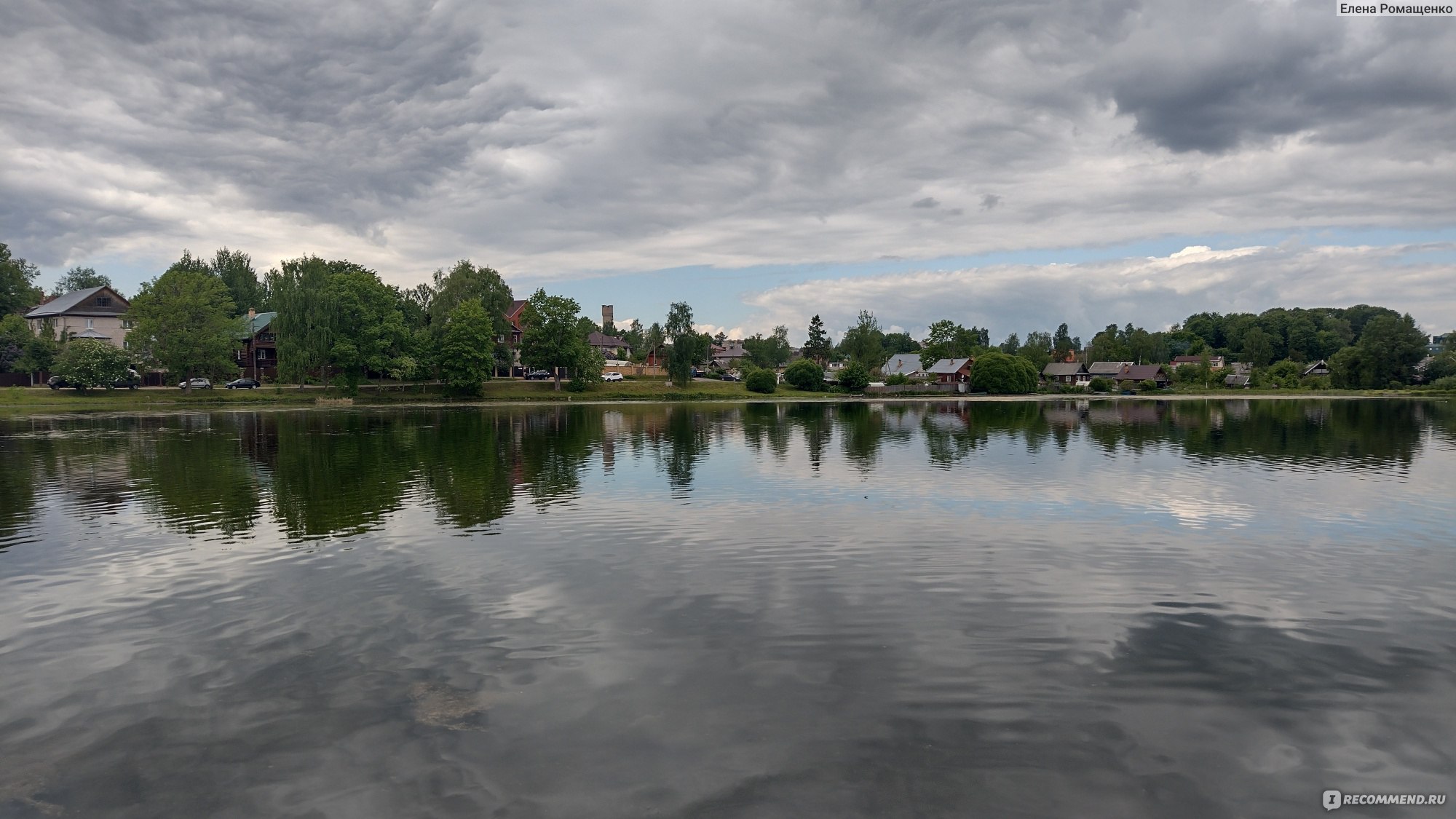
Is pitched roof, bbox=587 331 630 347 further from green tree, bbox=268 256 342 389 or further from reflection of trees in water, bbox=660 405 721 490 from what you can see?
reflection of trees in water, bbox=660 405 721 490

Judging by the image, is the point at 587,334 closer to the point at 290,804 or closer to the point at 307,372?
the point at 307,372

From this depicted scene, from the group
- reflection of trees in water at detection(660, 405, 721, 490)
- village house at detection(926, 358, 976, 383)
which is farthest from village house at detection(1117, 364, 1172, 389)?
reflection of trees in water at detection(660, 405, 721, 490)

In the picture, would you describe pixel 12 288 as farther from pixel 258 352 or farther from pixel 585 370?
pixel 585 370

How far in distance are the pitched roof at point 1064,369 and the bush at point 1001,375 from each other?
140ft

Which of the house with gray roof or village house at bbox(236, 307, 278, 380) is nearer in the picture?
village house at bbox(236, 307, 278, 380)

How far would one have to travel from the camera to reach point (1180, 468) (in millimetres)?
36406

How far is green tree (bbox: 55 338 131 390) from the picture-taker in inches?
3725

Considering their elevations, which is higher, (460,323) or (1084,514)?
(460,323)

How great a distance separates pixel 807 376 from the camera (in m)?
135

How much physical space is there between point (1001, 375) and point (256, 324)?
131 metres

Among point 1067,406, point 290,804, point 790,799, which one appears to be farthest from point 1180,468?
point 1067,406

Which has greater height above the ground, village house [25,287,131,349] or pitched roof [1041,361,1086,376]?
village house [25,287,131,349]

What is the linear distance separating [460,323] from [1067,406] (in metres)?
85.8

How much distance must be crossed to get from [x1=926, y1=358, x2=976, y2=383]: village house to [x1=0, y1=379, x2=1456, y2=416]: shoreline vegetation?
63.6 feet
